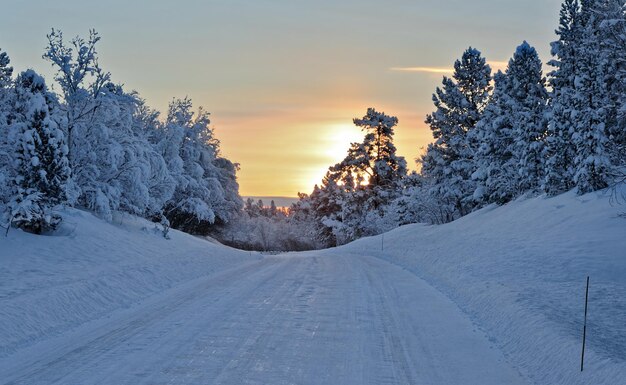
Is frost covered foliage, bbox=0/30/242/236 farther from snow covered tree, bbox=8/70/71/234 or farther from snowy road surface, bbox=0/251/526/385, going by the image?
snowy road surface, bbox=0/251/526/385

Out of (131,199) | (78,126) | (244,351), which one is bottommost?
(244,351)

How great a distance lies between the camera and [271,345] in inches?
360

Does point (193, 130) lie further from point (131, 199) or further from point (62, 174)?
point (62, 174)

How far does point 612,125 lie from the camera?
2436cm

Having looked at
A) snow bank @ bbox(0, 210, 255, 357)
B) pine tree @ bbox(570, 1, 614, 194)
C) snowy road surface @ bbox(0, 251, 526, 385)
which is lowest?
snowy road surface @ bbox(0, 251, 526, 385)

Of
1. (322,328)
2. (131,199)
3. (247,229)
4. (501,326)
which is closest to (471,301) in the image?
(501,326)

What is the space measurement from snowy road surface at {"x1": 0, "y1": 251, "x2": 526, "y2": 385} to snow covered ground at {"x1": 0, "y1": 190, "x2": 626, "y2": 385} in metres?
0.04

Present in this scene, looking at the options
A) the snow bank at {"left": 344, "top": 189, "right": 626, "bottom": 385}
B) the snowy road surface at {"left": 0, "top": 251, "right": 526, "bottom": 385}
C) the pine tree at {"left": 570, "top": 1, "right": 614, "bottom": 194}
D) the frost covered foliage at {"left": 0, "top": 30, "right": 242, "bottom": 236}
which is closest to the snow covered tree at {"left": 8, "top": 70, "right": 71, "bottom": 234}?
the frost covered foliage at {"left": 0, "top": 30, "right": 242, "bottom": 236}

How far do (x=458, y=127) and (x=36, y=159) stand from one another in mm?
33116

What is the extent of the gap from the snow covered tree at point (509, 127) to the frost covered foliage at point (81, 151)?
1996cm

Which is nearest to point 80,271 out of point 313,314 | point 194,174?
point 313,314

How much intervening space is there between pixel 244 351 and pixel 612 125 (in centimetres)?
2126

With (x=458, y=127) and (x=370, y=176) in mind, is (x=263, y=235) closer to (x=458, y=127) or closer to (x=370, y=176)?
(x=370, y=176)

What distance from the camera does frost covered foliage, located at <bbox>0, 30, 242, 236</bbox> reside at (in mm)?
18641
